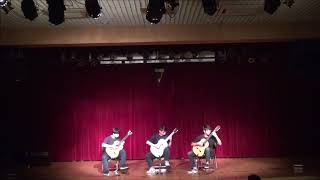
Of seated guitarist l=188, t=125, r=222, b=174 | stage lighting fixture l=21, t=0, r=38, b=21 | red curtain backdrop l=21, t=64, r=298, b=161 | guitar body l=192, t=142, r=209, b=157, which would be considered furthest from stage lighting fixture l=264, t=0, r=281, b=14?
red curtain backdrop l=21, t=64, r=298, b=161

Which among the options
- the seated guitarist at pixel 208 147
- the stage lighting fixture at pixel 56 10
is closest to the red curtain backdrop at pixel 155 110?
the seated guitarist at pixel 208 147

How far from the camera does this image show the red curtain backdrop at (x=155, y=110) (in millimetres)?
12078

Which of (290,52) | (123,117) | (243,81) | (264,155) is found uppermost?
(290,52)

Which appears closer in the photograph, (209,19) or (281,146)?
(209,19)

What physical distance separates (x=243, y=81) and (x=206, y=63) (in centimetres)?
116

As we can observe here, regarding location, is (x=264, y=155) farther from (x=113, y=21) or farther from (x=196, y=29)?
(x=113, y=21)

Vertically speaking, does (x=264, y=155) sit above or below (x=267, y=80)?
below

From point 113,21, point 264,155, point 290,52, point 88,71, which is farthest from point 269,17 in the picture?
point 88,71

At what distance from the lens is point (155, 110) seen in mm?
12188

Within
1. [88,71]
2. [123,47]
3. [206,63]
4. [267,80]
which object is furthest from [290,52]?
[88,71]

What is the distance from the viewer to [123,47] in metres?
11.9

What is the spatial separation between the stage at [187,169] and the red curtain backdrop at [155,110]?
0.53 meters

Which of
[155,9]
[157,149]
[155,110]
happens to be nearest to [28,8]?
[155,9]

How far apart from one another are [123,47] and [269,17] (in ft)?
13.6
